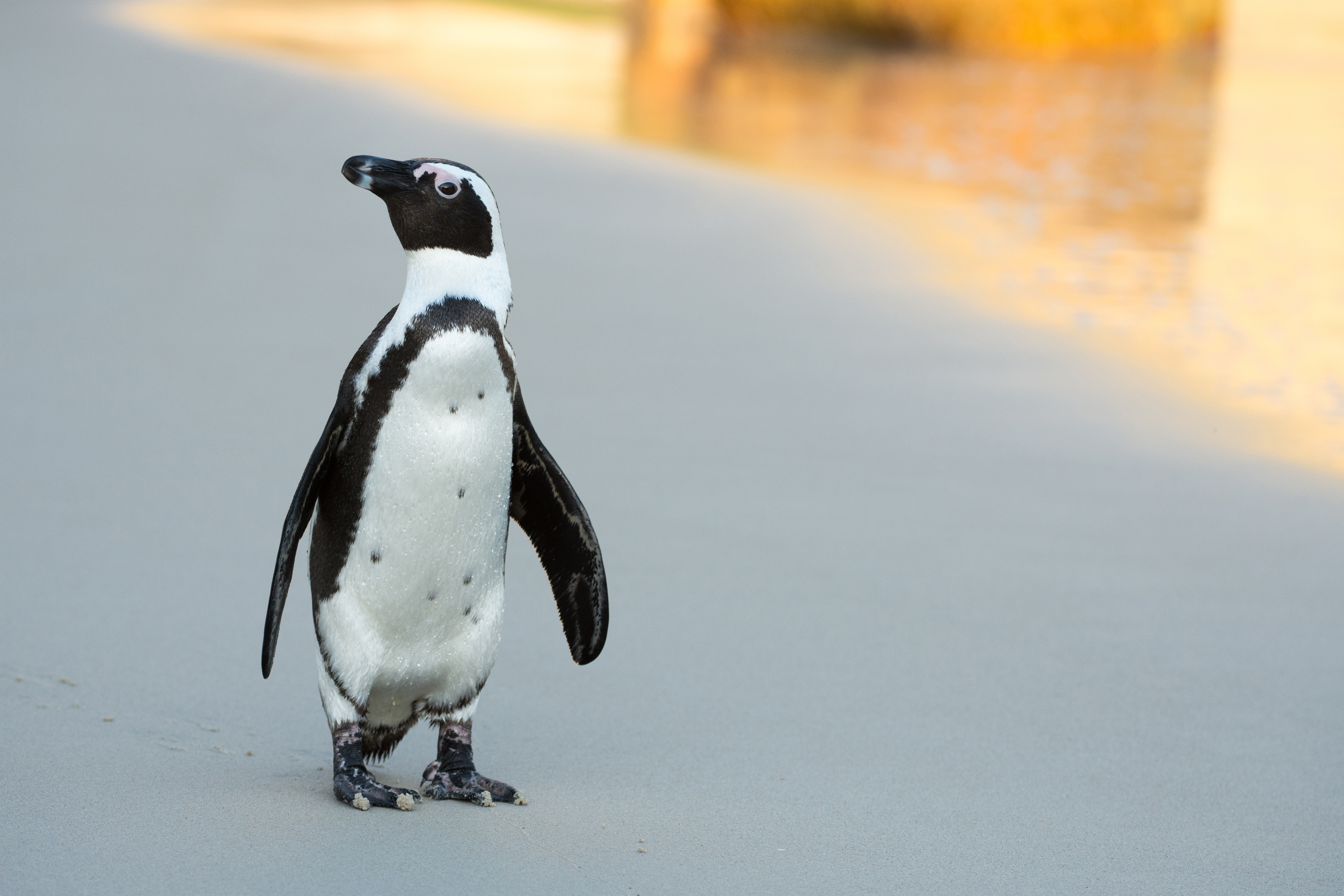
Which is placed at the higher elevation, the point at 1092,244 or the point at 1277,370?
the point at 1092,244

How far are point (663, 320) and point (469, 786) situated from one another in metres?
3.34

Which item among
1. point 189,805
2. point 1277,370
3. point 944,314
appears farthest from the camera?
point 944,314

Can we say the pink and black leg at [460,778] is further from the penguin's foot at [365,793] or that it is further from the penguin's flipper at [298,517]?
the penguin's flipper at [298,517]

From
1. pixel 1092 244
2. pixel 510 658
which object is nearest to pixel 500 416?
pixel 510 658

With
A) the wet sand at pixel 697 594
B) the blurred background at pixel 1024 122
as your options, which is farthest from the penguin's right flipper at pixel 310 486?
the blurred background at pixel 1024 122

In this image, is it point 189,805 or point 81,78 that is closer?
point 189,805

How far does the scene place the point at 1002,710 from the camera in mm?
2873

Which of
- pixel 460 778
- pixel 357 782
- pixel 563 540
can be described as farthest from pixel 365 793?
pixel 563 540

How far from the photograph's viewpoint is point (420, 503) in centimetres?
224

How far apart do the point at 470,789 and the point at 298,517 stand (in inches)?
18.8

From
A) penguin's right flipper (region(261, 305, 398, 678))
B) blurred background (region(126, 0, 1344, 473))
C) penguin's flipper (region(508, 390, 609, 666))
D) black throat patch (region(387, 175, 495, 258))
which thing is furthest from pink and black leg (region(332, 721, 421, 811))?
blurred background (region(126, 0, 1344, 473))

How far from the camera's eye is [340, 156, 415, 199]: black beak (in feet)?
7.07

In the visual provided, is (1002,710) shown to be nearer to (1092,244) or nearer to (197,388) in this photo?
(197,388)

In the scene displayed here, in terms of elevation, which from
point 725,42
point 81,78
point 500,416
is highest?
point 725,42
